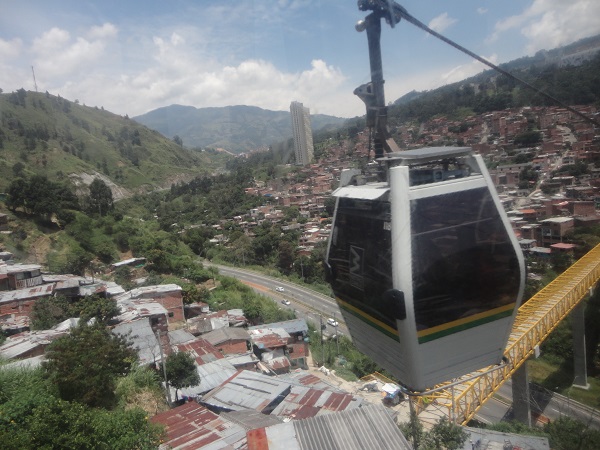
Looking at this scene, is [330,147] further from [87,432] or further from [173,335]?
[87,432]

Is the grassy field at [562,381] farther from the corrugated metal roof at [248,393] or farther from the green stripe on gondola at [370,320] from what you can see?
the green stripe on gondola at [370,320]

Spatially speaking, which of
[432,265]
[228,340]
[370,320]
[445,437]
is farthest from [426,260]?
[228,340]

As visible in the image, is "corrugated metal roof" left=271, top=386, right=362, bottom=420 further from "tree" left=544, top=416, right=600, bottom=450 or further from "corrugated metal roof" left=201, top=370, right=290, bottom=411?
"tree" left=544, top=416, right=600, bottom=450

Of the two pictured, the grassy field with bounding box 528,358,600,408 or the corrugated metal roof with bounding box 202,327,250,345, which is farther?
the corrugated metal roof with bounding box 202,327,250,345

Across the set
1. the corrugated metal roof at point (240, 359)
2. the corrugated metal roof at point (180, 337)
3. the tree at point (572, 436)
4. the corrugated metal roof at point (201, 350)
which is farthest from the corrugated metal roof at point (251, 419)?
the corrugated metal roof at point (180, 337)

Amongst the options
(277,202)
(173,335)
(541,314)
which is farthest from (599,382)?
(277,202)

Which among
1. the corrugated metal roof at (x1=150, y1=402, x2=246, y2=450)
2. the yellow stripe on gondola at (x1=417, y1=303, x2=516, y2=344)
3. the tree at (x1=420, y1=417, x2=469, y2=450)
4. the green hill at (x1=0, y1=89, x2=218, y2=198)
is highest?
the green hill at (x1=0, y1=89, x2=218, y2=198)

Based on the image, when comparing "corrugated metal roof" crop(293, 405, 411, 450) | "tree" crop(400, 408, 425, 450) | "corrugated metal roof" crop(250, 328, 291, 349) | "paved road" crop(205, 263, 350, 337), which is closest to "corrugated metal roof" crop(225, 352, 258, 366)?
"corrugated metal roof" crop(250, 328, 291, 349)
